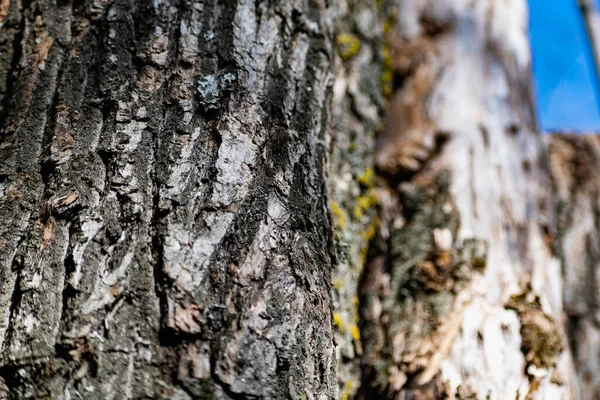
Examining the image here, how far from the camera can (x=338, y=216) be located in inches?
60.5

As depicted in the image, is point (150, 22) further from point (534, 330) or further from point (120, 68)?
point (534, 330)

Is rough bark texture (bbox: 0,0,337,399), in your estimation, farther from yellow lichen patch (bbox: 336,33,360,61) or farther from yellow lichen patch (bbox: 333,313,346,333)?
yellow lichen patch (bbox: 336,33,360,61)

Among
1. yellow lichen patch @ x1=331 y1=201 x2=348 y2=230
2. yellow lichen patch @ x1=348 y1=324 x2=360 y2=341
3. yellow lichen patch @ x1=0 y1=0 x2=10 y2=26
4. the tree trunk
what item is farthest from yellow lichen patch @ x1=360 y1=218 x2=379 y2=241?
yellow lichen patch @ x1=0 y1=0 x2=10 y2=26

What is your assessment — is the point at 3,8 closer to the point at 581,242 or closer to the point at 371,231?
the point at 371,231

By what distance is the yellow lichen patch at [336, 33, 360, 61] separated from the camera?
1823 millimetres

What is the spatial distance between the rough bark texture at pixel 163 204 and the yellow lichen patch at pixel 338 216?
284 mm

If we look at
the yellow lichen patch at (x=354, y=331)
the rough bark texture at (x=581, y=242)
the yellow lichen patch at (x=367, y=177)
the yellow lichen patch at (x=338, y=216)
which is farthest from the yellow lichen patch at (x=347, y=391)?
the rough bark texture at (x=581, y=242)

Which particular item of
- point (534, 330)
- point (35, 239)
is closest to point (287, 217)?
point (35, 239)

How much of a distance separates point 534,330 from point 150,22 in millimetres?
1114

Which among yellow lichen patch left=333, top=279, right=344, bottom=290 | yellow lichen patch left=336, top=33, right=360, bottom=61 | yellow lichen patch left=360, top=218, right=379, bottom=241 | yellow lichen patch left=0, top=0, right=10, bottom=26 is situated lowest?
yellow lichen patch left=333, top=279, right=344, bottom=290

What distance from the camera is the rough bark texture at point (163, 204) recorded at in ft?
2.97

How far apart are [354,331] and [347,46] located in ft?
2.80

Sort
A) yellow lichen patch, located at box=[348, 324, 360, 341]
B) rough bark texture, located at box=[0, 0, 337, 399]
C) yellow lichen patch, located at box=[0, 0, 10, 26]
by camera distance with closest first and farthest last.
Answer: rough bark texture, located at box=[0, 0, 337, 399] < yellow lichen patch, located at box=[0, 0, 10, 26] < yellow lichen patch, located at box=[348, 324, 360, 341]

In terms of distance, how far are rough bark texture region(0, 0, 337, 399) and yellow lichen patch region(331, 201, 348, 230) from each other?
11.2 inches
